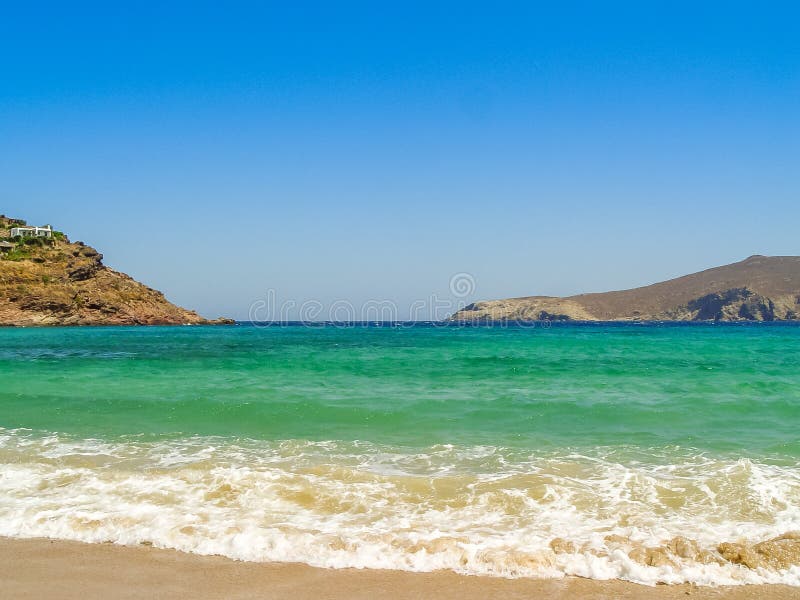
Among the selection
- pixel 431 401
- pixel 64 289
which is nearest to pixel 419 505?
pixel 431 401

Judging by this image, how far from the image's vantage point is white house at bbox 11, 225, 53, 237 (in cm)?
8688

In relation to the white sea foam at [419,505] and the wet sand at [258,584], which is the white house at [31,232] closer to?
the white sea foam at [419,505]

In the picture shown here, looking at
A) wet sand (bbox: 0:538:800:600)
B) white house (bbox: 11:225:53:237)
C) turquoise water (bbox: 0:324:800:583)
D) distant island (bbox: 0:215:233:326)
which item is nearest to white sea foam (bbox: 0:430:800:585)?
turquoise water (bbox: 0:324:800:583)

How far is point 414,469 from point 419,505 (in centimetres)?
140

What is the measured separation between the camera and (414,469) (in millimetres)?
7531

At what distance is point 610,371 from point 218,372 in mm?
13583

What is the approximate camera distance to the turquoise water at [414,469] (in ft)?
17.0

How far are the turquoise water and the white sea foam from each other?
0.03 meters

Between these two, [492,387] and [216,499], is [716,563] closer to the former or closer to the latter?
[216,499]

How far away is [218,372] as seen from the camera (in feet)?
65.7

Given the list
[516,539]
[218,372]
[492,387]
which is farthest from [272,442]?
[218,372]

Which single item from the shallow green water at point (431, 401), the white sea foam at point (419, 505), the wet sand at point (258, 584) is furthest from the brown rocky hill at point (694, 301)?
the wet sand at point (258, 584)

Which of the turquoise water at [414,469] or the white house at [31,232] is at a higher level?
the white house at [31,232]

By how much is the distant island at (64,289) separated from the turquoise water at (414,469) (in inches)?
2487
